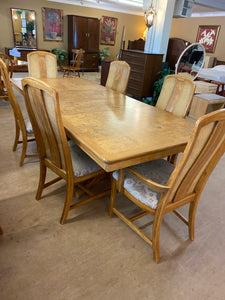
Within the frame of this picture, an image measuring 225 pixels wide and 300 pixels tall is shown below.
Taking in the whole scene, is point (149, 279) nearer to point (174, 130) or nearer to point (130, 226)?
point (130, 226)

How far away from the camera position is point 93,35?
25.6 feet

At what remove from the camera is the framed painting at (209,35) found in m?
7.28

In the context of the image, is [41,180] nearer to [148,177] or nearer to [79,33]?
[148,177]

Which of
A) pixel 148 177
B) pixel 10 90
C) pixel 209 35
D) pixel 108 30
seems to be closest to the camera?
pixel 148 177

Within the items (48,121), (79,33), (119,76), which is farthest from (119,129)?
(79,33)

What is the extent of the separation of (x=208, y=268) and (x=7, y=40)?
8003 mm

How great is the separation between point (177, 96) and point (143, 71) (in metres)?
2.46

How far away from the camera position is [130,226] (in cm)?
150

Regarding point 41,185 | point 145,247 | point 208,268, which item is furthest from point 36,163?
point 208,268

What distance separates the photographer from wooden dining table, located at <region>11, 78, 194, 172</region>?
1.17 metres

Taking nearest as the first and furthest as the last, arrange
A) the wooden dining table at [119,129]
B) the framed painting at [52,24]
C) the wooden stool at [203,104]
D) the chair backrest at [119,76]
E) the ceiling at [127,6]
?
the wooden dining table at [119,129] → the chair backrest at [119,76] → the wooden stool at [203,104] → the ceiling at [127,6] → the framed painting at [52,24]

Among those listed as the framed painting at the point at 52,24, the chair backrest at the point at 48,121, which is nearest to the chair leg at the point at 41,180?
the chair backrest at the point at 48,121

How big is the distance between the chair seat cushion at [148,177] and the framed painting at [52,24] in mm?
7463

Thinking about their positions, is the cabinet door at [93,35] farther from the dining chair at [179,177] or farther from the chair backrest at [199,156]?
the chair backrest at [199,156]
